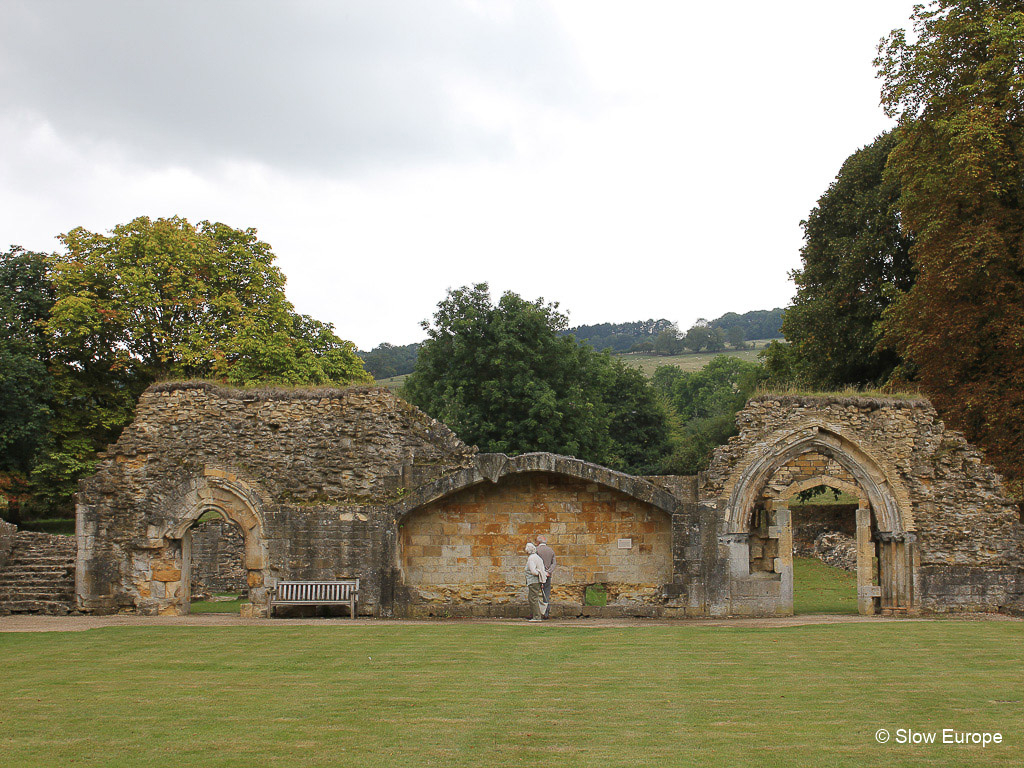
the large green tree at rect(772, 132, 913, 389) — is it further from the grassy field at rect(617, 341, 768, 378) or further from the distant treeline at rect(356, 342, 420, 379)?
the grassy field at rect(617, 341, 768, 378)

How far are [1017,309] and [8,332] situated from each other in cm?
2707

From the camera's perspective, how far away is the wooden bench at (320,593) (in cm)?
1527

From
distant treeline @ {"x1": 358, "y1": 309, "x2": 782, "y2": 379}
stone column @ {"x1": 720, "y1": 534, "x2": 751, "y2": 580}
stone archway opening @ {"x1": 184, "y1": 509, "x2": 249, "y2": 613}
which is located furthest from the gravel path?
distant treeline @ {"x1": 358, "y1": 309, "x2": 782, "y2": 379}

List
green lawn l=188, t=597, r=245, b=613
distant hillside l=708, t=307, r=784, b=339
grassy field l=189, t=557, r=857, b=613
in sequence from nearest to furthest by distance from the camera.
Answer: grassy field l=189, t=557, r=857, b=613
green lawn l=188, t=597, r=245, b=613
distant hillside l=708, t=307, r=784, b=339

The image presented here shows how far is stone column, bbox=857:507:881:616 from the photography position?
626 inches

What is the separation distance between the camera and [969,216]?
20.0 meters

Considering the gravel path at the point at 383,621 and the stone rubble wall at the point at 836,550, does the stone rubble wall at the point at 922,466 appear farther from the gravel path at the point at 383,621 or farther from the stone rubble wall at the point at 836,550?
the stone rubble wall at the point at 836,550

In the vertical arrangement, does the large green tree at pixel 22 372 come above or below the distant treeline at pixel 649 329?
below

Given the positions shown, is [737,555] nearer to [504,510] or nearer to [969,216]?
[504,510]

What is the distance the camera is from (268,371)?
27.1 metres

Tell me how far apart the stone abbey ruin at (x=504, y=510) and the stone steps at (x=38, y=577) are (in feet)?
2.55

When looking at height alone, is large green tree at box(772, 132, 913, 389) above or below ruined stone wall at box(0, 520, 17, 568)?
above

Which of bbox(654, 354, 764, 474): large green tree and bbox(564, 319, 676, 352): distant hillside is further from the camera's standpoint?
bbox(564, 319, 676, 352): distant hillside

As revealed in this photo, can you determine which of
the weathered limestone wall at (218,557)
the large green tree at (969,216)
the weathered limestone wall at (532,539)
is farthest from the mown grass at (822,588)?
the weathered limestone wall at (218,557)
